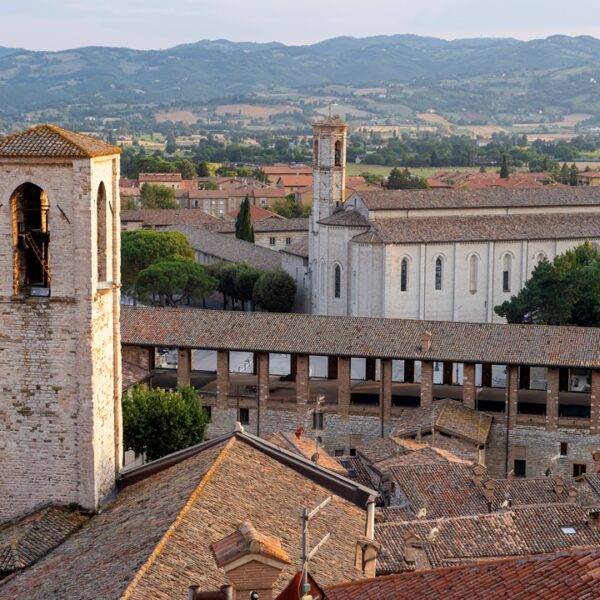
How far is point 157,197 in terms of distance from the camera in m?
108

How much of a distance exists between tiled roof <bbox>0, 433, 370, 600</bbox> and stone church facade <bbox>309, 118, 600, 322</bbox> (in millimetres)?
Answer: 33251

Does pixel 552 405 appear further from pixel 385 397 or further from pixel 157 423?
pixel 157 423

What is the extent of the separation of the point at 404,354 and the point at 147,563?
77.4 feet

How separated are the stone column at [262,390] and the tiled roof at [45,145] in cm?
1901

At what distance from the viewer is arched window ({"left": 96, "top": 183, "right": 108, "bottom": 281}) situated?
18734 millimetres

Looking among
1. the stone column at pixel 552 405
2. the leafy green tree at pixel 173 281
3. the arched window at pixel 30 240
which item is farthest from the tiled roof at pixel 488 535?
the leafy green tree at pixel 173 281

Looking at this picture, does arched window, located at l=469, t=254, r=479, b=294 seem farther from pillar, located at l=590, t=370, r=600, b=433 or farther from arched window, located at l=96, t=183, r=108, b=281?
arched window, located at l=96, t=183, r=108, b=281

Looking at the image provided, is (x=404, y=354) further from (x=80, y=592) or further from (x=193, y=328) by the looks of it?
(x=80, y=592)

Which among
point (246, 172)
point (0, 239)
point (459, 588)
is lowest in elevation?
point (246, 172)

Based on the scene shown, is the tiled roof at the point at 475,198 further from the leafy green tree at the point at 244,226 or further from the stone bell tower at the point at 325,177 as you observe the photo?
the leafy green tree at the point at 244,226

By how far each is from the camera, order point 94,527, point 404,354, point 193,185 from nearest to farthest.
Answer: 1. point 94,527
2. point 404,354
3. point 193,185

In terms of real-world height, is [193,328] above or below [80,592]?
below

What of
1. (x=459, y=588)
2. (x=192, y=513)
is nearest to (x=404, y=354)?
(x=192, y=513)

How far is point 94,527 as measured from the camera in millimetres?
16938
